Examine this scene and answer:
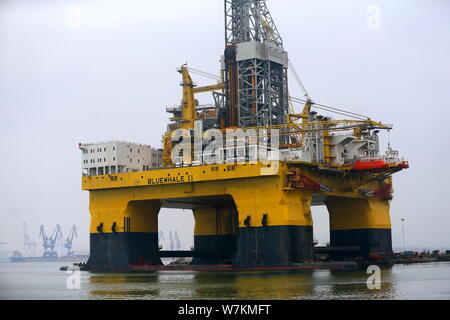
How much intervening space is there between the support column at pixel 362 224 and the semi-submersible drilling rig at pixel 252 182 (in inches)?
2.6

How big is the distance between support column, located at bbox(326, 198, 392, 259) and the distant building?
1220cm

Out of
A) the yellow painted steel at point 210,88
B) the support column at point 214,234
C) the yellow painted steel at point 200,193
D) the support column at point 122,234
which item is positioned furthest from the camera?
the support column at point 214,234

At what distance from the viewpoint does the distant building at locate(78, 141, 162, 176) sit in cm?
4950

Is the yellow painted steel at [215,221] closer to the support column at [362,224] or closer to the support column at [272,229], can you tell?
the support column at [362,224]

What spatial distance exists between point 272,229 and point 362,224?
9.86 meters

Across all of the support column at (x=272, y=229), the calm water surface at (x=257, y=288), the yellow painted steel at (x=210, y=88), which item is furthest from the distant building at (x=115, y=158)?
the calm water surface at (x=257, y=288)

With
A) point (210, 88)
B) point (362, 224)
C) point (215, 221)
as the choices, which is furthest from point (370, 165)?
point (215, 221)

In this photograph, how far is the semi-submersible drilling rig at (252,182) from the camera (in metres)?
43.2

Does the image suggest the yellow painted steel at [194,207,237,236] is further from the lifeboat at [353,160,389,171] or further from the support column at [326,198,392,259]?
the lifeboat at [353,160,389,171]

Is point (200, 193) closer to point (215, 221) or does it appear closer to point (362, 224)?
point (215, 221)

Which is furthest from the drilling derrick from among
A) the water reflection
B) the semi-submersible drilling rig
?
the water reflection

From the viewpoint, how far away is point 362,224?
50.4 meters
